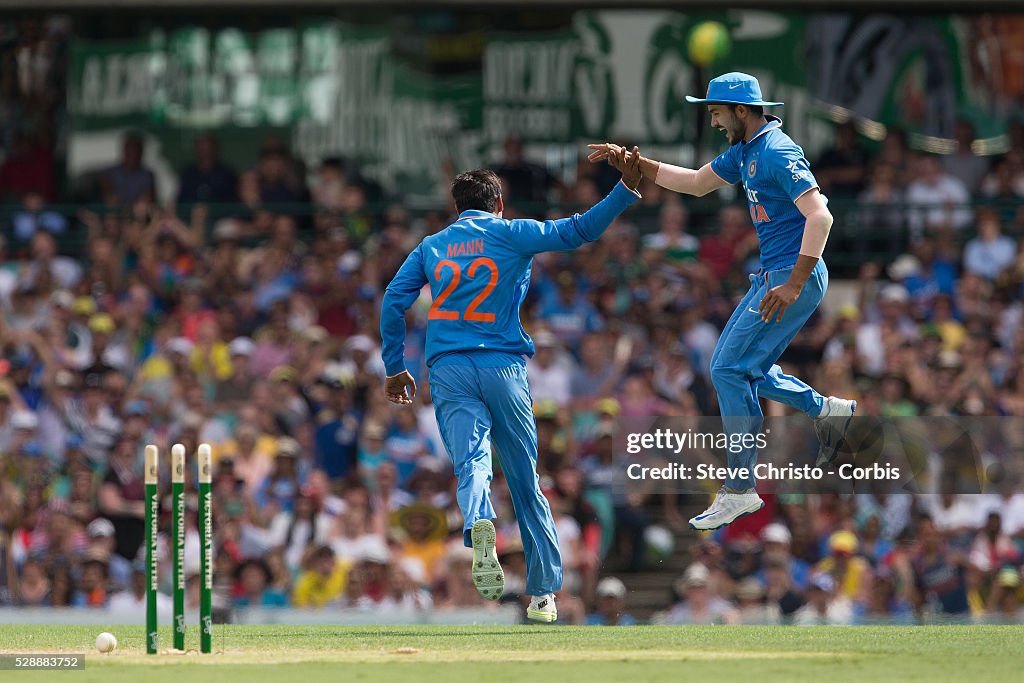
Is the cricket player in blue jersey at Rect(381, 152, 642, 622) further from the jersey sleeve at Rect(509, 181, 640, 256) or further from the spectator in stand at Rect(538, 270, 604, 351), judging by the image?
the spectator in stand at Rect(538, 270, 604, 351)

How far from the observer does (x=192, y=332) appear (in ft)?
58.6

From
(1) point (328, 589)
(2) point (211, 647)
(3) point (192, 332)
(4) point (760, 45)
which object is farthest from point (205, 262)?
(2) point (211, 647)

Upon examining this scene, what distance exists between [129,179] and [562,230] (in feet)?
38.7

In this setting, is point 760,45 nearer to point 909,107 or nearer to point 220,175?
point 909,107

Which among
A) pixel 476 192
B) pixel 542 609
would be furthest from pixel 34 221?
pixel 542 609

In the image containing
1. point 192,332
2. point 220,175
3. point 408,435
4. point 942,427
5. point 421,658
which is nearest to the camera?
point 421,658

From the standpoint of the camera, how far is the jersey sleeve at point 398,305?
414 inches

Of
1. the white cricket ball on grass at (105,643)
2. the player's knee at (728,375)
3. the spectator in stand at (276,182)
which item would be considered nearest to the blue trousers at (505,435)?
the player's knee at (728,375)

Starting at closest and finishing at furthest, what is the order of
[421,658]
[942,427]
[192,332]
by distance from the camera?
[421,658] → [942,427] → [192,332]

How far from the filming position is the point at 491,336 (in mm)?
10391

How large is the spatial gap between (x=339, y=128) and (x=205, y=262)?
11.3 feet

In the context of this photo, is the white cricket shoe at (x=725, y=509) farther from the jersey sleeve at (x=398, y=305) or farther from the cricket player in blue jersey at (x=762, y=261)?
the jersey sleeve at (x=398, y=305)

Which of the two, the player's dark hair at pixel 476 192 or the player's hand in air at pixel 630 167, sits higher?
the player's hand in air at pixel 630 167

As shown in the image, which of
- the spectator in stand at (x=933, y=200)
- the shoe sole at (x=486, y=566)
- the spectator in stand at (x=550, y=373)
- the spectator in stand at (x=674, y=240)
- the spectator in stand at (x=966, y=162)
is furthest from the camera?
the spectator in stand at (x=966, y=162)
